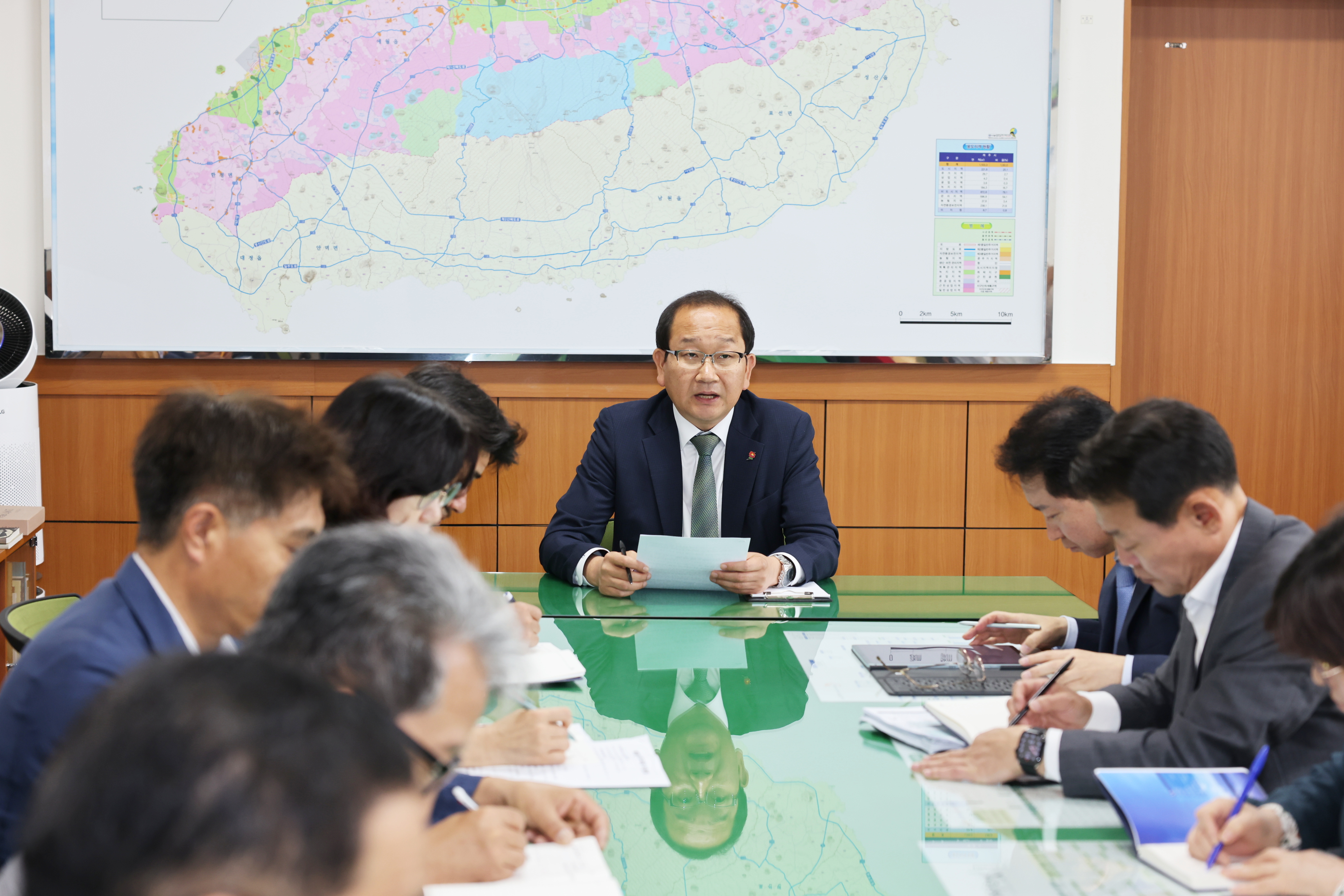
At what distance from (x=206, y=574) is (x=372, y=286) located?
2.92m

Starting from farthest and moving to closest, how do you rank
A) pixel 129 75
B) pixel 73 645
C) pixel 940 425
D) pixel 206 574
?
pixel 940 425 < pixel 129 75 < pixel 206 574 < pixel 73 645

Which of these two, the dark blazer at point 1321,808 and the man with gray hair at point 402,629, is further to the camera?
the dark blazer at point 1321,808

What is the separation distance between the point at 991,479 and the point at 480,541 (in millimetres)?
2039

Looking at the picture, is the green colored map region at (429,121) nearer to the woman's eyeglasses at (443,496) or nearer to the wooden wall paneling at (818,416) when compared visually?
the wooden wall paneling at (818,416)

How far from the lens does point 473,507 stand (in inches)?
171

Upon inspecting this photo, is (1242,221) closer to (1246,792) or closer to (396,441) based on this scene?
(1246,792)

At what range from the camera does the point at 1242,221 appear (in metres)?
4.53

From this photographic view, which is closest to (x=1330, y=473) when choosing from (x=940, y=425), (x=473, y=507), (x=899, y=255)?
(x=940, y=425)

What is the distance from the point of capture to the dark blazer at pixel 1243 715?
5.29ft

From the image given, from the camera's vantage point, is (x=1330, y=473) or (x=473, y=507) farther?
(x=1330, y=473)

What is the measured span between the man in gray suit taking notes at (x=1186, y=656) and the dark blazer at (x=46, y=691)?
1153 millimetres

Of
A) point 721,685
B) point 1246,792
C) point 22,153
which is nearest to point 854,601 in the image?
point 721,685

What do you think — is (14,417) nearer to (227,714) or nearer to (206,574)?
(206,574)

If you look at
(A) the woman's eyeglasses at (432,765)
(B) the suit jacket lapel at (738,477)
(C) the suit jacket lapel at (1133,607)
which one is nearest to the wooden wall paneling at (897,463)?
(B) the suit jacket lapel at (738,477)
